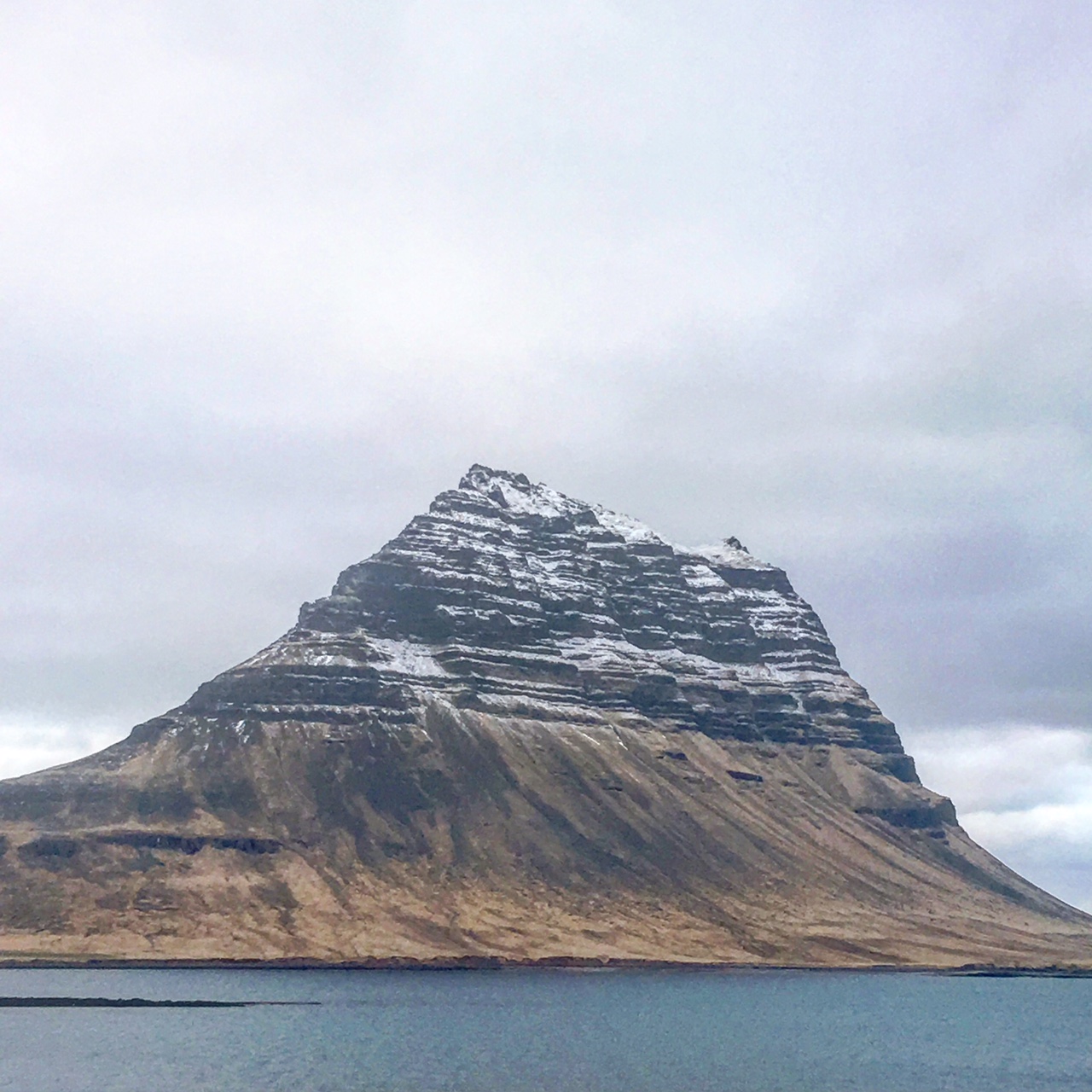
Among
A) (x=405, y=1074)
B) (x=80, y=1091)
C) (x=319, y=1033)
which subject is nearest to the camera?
(x=80, y=1091)

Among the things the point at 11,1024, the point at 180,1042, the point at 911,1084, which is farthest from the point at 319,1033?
the point at 911,1084

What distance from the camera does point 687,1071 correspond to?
6038 inches

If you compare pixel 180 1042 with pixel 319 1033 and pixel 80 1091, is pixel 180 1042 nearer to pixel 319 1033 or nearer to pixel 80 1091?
pixel 319 1033

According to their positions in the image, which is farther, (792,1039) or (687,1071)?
(792,1039)

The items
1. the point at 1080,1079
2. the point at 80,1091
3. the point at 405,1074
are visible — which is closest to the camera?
the point at 80,1091

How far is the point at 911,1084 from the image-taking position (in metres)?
151

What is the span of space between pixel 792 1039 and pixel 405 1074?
6421 centimetres

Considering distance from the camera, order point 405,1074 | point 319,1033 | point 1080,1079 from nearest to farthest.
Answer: point 405,1074
point 1080,1079
point 319,1033

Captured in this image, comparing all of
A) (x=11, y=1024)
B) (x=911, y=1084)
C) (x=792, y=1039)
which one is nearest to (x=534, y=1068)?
(x=911, y=1084)

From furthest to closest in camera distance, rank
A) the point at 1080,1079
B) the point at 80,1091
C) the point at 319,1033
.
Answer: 1. the point at 319,1033
2. the point at 1080,1079
3. the point at 80,1091

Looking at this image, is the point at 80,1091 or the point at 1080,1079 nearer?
the point at 80,1091

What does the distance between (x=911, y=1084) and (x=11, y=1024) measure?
360ft

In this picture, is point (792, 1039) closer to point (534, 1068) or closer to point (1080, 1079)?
point (1080, 1079)

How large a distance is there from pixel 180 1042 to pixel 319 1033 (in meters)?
19.9
